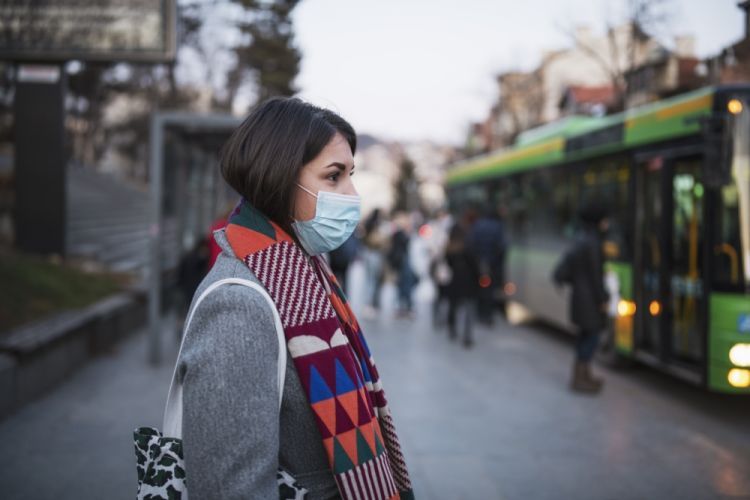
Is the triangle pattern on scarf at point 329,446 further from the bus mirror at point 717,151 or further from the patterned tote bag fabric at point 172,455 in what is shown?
the bus mirror at point 717,151

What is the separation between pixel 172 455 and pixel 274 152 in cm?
73

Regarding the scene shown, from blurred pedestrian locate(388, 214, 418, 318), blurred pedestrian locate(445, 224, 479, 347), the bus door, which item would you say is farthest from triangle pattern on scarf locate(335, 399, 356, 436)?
blurred pedestrian locate(388, 214, 418, 318)

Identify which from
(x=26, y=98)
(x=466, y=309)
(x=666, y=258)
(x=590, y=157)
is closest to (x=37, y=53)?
(x=26, y=98)

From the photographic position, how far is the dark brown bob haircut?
5.88 feet

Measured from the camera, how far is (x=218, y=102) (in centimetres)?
2364

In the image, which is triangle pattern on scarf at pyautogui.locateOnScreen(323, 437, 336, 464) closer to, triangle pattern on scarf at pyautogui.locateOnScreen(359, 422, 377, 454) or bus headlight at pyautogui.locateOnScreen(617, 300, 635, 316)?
triangle pattern on scarf at pyautogui.locateOnScreen(359, 422, 377, 454)

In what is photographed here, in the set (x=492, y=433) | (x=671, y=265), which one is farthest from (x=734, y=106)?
(x=492, y=433)

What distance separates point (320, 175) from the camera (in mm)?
1888

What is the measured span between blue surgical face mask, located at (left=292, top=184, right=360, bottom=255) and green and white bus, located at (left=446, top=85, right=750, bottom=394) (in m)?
5.70

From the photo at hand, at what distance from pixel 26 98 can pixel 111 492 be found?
27.3 ft

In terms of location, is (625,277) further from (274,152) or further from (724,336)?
(274,152)

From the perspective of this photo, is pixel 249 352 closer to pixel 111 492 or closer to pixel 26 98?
pixel 111 492

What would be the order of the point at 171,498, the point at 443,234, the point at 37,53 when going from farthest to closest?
the point at 443,234, the point at 37,53, the point at 171,498

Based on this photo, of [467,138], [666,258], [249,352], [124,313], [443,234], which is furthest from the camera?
[467,138]
